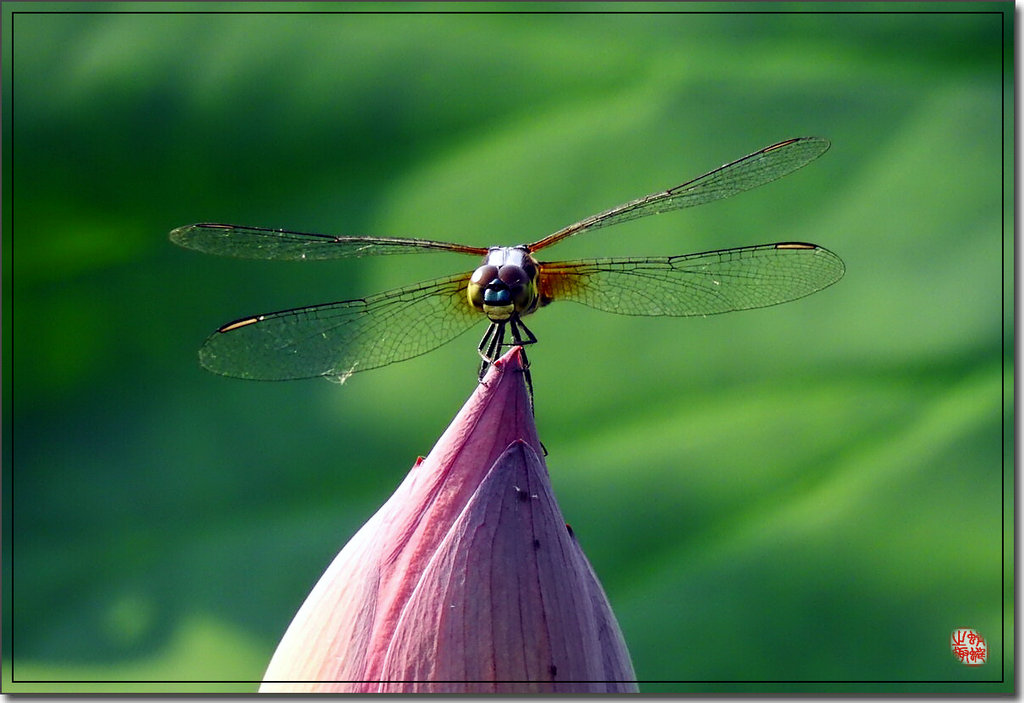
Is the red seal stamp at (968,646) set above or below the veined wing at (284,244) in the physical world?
below

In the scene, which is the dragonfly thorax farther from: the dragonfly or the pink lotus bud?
the pink lotus bud

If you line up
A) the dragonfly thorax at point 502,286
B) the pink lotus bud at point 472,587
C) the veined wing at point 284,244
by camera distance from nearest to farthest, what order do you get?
1. the pink lotus bud at point 472,587
2. the dragonfly thorax at point 502,286
3. the veined wing at point 284,244

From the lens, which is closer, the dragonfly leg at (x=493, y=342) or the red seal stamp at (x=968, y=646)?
the dragonfly leg at (x=493, y=342)

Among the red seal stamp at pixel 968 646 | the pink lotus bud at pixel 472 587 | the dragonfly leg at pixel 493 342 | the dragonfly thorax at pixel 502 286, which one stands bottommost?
the red seal stamp at pixel 968 646

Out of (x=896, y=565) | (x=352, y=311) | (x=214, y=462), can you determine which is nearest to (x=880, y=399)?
(x=896, y=565)

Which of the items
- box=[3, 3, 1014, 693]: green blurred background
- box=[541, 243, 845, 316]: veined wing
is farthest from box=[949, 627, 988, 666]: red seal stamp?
box=[541, 243, 845, 316]: veined wing

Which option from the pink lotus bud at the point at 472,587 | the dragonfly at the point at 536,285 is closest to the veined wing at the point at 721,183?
the dragonfly at the point at 536,285

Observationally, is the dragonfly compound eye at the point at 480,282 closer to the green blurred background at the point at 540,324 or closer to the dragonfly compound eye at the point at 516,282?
the dragonfly compound eye at the point at 516,282
